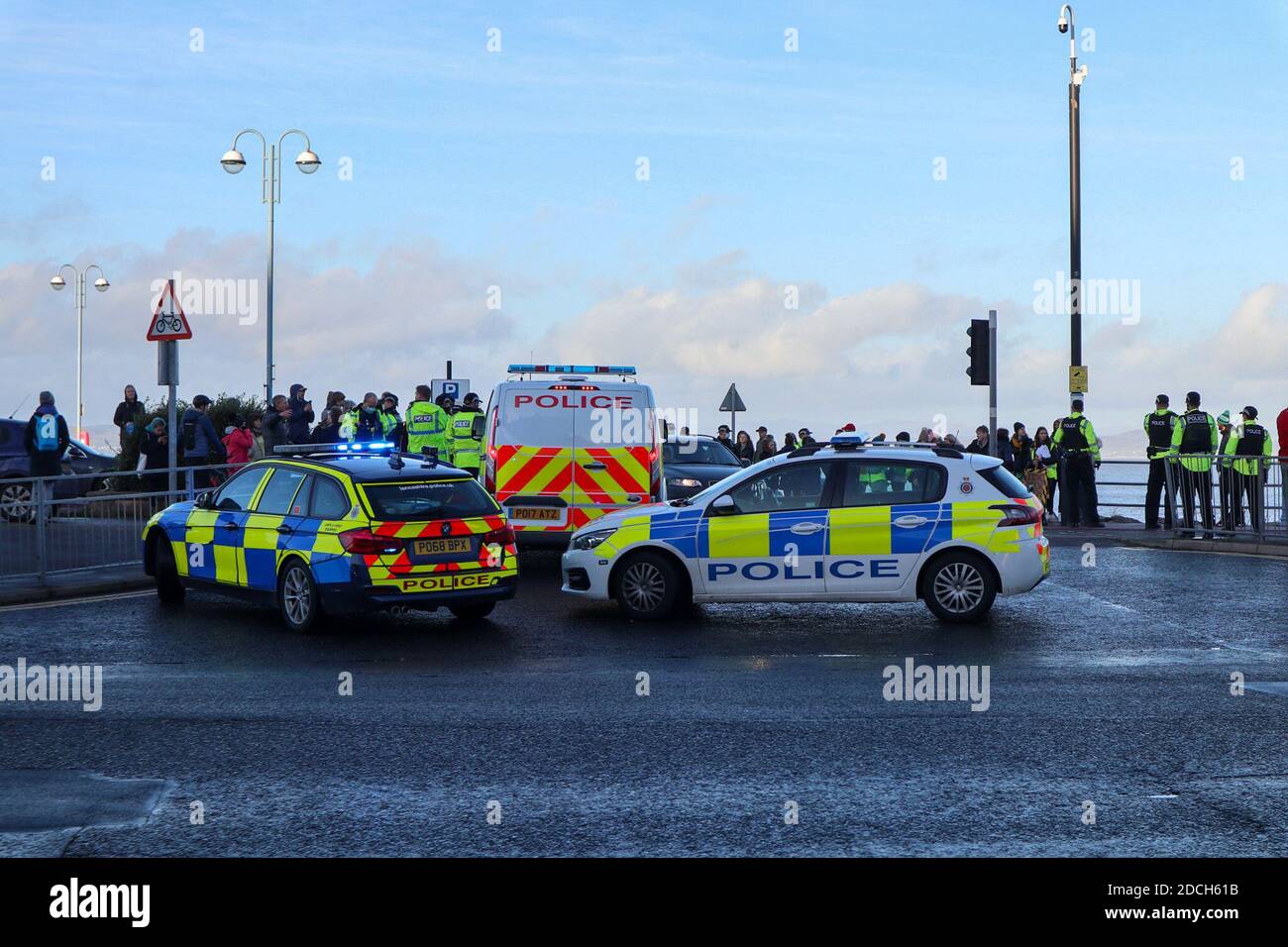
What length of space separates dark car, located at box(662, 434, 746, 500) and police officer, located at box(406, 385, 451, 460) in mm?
3467

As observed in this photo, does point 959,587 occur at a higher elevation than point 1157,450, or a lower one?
lower

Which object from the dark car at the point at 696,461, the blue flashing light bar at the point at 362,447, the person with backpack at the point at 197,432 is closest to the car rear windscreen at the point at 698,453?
the dark car at the point at 696,461

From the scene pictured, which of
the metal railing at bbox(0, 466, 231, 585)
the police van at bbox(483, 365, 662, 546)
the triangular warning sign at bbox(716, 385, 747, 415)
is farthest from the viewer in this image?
the triangular warning sign at bbox(716, 385, 747, 415)

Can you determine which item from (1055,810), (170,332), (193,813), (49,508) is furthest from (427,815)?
(170,332)

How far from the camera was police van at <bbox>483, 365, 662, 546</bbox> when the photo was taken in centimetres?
1753

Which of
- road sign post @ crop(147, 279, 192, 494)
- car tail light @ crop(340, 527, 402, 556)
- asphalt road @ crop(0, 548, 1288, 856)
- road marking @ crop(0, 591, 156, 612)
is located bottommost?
asphalt road @ crop(0, 548, 1288, 856)

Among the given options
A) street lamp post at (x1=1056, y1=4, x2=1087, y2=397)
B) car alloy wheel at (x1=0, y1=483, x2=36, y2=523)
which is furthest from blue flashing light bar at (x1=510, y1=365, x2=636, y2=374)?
street lamp post at (x1=1056, y1=4, x2=1087, y2=397)

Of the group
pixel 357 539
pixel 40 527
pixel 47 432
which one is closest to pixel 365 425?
pixel 47 432

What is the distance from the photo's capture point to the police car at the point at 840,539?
13406mm

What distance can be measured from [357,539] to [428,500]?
78 cm

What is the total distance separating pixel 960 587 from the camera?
1342 centimetres

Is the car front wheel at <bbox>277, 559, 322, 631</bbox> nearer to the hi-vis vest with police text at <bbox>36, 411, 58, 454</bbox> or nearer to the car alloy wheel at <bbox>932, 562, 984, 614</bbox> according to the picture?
the car alloy wheel at <bbox>932, 562, 984, 614</bbox>

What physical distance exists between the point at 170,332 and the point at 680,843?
1426 cm

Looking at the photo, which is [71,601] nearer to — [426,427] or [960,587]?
[426,427]
